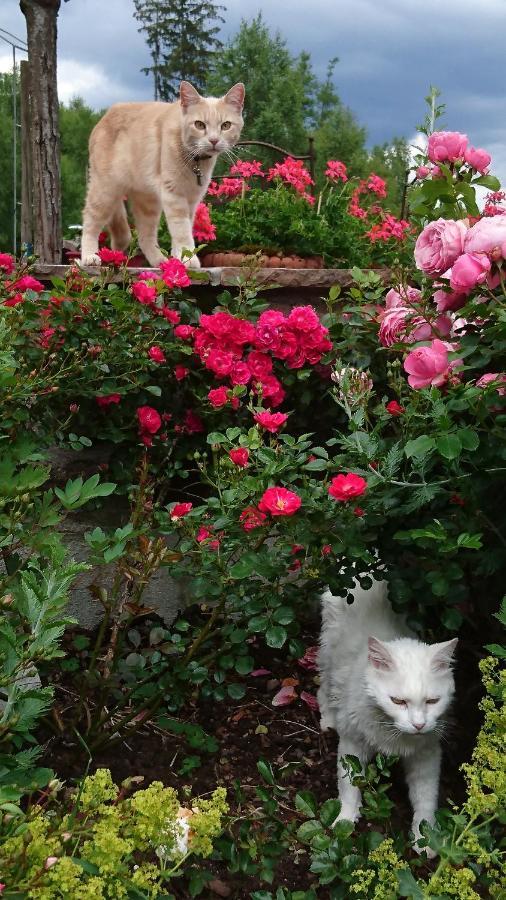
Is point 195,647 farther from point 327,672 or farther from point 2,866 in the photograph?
point 2,866

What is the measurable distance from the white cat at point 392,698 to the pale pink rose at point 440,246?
99cm

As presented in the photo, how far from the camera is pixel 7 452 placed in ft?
7.41

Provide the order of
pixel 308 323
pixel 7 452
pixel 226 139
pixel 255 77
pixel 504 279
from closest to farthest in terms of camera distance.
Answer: pixel 504 279, pixel 7 452, pixel 308 323, pixel 226 139, pixel 255 77

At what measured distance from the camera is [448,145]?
2219 millimetres

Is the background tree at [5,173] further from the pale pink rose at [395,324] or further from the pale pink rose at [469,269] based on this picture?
the pale pink rose at [469,269]

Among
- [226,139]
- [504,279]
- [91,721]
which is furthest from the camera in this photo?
[226,139]

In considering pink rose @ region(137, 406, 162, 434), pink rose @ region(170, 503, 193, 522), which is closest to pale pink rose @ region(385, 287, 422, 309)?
pink rose @ region(170, 503, 193, 522)

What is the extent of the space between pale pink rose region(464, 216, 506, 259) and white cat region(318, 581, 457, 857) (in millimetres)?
1030

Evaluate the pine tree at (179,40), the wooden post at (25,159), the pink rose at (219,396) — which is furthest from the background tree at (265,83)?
the pink rose at (219,396)

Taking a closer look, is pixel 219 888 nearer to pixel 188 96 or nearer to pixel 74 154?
pixel 188 96

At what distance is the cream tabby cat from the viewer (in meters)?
4.32

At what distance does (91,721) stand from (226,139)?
119 inches

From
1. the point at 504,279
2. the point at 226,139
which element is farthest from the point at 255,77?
the point at 504,279

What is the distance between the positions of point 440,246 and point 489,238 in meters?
0.16
